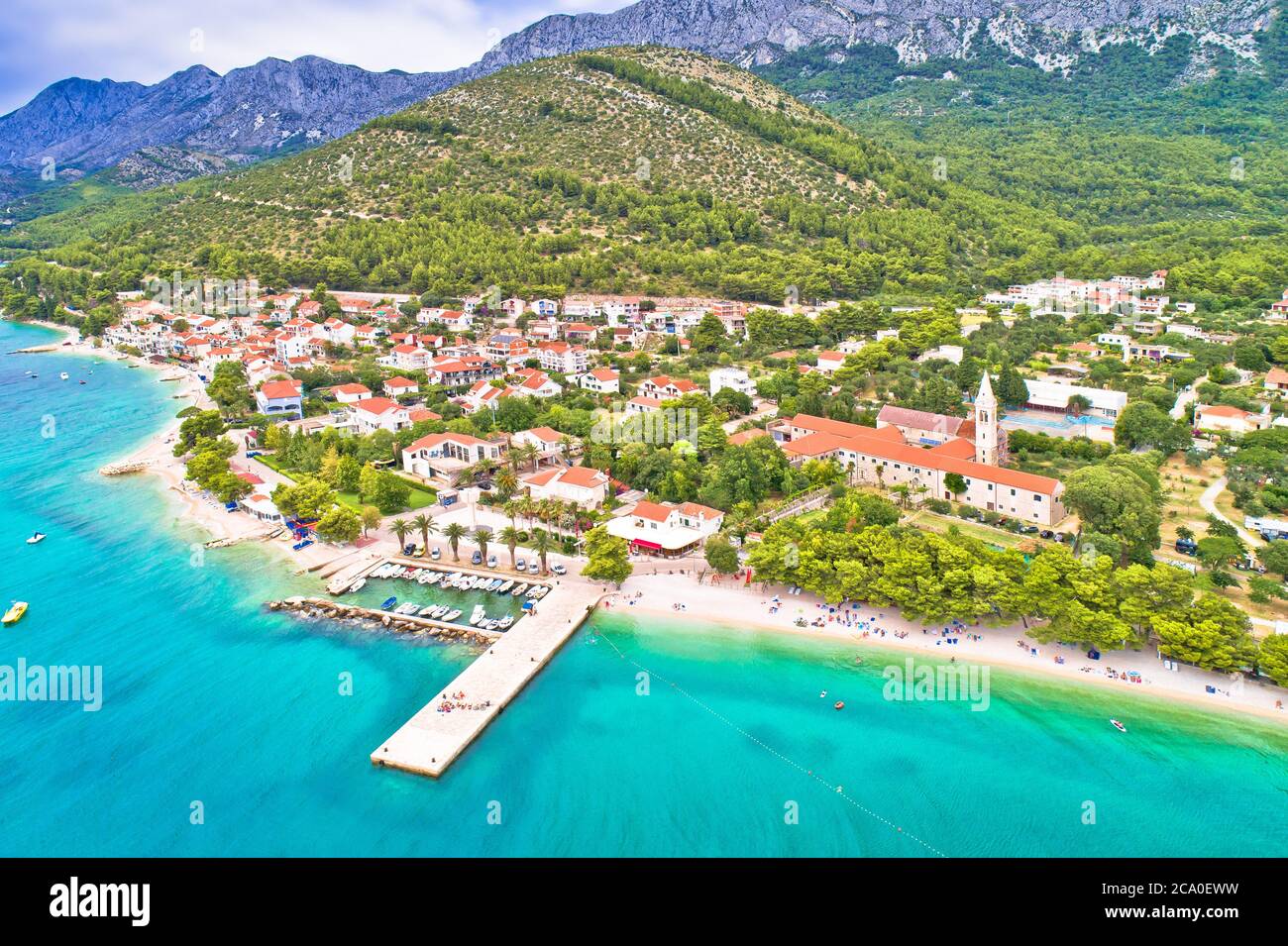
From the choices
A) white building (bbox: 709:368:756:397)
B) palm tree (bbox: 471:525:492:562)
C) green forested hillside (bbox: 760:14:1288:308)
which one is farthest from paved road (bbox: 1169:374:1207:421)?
palm tree (bbox: 471:525:492:562)

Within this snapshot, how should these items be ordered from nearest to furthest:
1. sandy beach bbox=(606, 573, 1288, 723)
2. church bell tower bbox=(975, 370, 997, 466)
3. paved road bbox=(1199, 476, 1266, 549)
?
sandy beach bbox=(606, 573, 1288, 723) → paved road bbox=(1199, 476, 1266, 549) → church bell tower bbox=(975, 370, 997, 466)

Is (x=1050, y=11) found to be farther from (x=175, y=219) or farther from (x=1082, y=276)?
(x=175, y=219)

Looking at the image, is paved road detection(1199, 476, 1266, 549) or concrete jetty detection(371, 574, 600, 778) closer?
concrete jetty detection(371, 574, 600, 778)

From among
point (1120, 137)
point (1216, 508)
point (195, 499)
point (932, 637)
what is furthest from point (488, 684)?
point (1120, 137)

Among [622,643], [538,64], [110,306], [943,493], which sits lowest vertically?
[622,643]

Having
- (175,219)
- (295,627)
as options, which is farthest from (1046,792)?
(175,219)

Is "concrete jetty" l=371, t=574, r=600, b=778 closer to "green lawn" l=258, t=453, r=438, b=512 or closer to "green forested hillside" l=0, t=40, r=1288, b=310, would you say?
"green lawn" l=258, t=453, r=438, b=512
